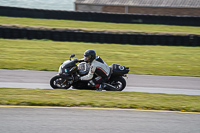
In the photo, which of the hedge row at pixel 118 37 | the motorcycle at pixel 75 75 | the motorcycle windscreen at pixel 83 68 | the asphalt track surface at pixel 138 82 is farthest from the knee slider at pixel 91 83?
the hedge row at pixel 118 37

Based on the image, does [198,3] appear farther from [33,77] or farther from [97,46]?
[33,77]

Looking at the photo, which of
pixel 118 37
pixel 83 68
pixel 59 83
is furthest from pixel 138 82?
pixel 118 37

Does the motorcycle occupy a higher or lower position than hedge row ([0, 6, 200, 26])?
lower

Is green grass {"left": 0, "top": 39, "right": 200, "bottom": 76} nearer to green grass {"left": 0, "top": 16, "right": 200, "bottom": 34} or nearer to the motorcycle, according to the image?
the motorcycle

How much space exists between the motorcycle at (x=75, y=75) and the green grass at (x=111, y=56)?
3.41 meters

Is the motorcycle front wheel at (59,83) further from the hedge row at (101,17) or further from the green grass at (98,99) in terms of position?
the hedge row at (101,17)

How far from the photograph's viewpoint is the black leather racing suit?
31.6ft

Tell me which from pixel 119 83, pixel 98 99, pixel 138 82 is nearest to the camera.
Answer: pixel 98 99

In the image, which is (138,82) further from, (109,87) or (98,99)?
(98,99)

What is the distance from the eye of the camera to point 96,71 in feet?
31.9

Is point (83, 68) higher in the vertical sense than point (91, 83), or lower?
higher

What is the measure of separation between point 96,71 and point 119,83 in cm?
94

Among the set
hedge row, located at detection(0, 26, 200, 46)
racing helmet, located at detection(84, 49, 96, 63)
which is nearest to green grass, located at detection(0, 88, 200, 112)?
racing helmet, located at detection(84, 49, 96, 63)

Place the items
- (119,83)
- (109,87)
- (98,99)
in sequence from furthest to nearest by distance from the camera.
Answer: (119,83) < (109,87) < (98,99)
